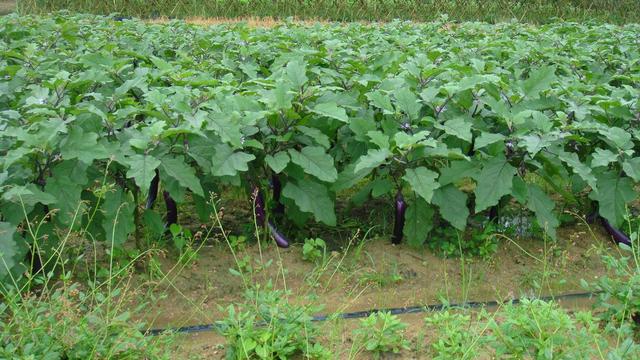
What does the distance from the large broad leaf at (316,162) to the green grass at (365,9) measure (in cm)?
1204

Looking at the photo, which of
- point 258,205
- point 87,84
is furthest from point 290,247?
point 87,84

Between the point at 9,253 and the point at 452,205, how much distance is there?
183 cm

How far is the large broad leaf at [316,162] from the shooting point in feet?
9.36

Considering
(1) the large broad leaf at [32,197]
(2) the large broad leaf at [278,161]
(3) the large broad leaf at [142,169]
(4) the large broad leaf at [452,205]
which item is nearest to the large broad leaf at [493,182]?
(4) the large broad leaf at [452,205]

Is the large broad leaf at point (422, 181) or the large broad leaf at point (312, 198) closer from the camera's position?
the large broad leaf at point (422, 181)

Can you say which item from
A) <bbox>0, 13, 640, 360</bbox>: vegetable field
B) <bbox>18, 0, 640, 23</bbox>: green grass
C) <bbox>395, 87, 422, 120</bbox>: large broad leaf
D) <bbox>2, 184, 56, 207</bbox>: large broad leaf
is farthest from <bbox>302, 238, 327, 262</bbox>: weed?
<bbox>18, 0, 640, 23</bbox>: green grass

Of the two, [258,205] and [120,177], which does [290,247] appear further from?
[120,177]

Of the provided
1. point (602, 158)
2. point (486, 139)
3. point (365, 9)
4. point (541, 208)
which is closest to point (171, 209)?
point (486, 139)

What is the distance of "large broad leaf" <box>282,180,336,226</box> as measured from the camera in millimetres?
2943

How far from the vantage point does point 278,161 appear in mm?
2852

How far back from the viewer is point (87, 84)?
3248 millimetres

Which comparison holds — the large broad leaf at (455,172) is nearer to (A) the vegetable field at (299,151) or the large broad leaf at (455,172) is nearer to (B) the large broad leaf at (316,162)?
(A) the vegetable field at (299,151)

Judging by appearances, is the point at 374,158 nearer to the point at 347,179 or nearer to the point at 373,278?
the point at 347,179

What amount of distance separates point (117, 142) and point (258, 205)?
74 centimetres
